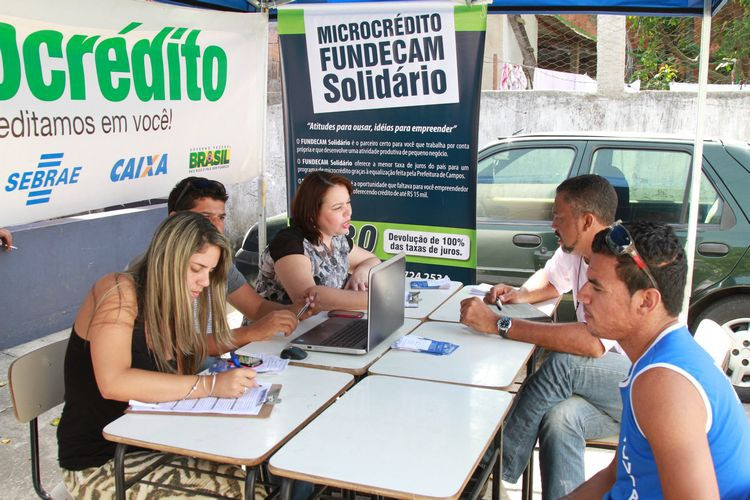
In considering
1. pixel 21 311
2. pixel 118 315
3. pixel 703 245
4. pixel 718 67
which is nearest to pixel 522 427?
pixel 118 315

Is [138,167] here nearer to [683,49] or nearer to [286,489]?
[286,489]

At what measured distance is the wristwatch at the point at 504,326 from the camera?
9.08 feet

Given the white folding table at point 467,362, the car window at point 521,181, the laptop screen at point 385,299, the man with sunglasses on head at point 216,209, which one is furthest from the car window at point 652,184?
the man with sunglasses on head at point 216,209

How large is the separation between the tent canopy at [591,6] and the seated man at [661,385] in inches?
109

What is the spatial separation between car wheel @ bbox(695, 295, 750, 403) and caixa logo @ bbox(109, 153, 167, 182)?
339cm

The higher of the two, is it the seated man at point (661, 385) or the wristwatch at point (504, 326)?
the seated man at point (661, 385)

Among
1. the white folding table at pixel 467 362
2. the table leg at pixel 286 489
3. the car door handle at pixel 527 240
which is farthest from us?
the car door handle at pixel 527 240

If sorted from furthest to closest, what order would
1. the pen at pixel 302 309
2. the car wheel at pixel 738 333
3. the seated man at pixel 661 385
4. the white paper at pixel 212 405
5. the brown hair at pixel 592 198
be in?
the car wheel at pixel 738 333
the pen at pixel 302 309
the brown hair at pixel 592 198
the white paper at pixel 212 405
the seated man at pixel 661 385

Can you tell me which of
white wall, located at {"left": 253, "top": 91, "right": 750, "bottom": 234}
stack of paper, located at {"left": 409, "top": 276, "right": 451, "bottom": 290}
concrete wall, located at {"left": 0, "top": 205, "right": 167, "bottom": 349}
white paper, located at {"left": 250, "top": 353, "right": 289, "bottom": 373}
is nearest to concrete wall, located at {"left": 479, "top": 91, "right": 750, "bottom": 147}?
white wall, located at {"left": 253, "top": 91, "right": 750, "bottom": 234}

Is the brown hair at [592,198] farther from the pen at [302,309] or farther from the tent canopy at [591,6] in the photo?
the tent canopy at [591,6]

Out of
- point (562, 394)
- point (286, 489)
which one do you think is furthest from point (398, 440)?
point (562, 394)

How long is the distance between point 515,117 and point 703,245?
406cm

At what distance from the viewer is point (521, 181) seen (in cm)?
469

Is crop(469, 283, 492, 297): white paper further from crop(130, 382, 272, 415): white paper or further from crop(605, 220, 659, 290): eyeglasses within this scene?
crop(605, 220, 659, 290): eyeglasses
